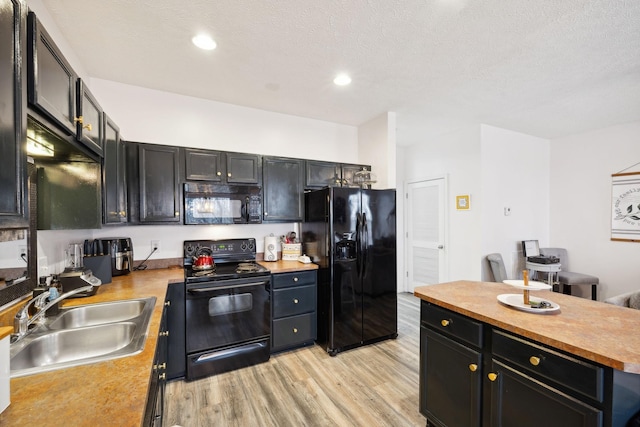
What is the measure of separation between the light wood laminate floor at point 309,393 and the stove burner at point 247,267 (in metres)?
0.93

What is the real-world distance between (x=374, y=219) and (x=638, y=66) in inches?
106

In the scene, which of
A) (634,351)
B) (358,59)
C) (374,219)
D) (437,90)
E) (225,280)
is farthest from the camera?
(374,219)

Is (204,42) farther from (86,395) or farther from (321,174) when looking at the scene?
(86,395)

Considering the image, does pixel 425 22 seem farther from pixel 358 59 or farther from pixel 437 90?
pixel 437 90

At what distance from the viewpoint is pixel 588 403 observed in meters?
1.12

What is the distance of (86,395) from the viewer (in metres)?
0.90

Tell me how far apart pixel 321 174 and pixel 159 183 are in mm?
1781

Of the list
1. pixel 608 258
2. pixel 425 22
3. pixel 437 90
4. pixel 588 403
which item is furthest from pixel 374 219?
pixel 608 258

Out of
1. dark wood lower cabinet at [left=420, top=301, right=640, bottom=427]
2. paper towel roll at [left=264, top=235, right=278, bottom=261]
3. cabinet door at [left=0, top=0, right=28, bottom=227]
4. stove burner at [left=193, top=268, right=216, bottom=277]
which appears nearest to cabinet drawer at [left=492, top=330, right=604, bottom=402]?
dark wood lower cabinet at [left=420, top=301, right=640, bottom=427]

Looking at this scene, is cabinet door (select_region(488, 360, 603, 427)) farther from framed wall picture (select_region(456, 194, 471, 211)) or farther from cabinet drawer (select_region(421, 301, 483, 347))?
framed wall picture (select_region(456, 194, 471, 211))

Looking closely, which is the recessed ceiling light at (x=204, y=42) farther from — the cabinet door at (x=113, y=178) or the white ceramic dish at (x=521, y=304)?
the white ceramic dish at (x=521, y=304)

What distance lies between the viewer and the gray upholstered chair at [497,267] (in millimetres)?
3719

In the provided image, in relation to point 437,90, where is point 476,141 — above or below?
below

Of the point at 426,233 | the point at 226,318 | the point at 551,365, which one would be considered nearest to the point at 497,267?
the point at 426,233
